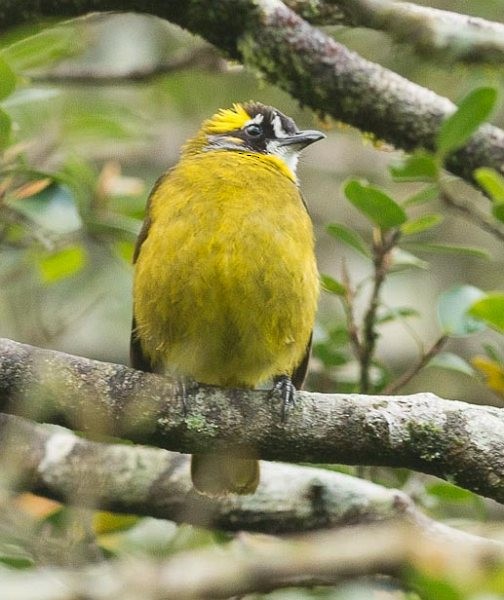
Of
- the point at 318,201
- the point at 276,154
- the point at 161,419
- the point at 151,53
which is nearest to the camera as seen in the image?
the point at 161,419

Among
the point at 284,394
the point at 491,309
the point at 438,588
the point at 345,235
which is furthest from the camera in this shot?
the point at 345,235

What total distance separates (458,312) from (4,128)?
4.86ft

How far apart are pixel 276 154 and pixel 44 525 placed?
1.48 meters

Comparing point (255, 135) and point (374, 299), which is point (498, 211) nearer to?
point (374, 299)

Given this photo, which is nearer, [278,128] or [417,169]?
[417,169]

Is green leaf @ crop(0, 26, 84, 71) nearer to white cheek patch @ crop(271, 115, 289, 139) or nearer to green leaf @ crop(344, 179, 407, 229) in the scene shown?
white cheek patch @ crop(271, 115, 289, 139)

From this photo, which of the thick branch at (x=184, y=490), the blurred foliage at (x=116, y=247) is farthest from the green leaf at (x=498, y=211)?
the thick branch at (x=184, y=490)

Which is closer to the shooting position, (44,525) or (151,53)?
(44,525)

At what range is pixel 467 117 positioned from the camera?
3615 millimetres

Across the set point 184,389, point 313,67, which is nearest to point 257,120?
point 313,67

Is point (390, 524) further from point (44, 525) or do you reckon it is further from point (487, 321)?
point (44, 525)

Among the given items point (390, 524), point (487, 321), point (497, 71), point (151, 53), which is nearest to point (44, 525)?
point (390, 524)

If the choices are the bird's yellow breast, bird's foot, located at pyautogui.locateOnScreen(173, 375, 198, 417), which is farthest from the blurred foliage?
bird's foot, located at pyautogui.locateOnScreen(173, 375, 198, 417)

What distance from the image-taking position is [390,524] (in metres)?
3.75
